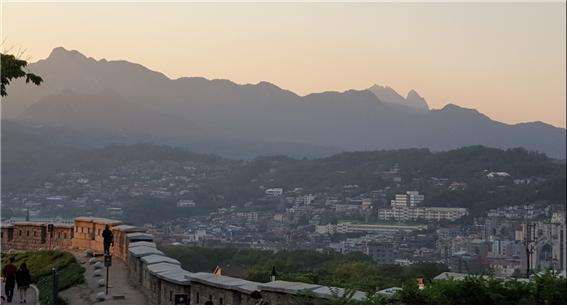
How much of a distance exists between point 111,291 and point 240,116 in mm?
91040

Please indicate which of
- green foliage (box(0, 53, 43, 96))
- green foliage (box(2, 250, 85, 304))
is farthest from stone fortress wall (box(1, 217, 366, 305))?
green foliage (box(0, 53, 43, 96))

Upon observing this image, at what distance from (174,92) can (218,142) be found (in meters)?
19.6

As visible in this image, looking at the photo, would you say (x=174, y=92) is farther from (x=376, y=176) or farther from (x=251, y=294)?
(x=251, y=294)

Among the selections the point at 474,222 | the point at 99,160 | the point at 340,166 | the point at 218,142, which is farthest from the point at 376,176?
the point at 218,142

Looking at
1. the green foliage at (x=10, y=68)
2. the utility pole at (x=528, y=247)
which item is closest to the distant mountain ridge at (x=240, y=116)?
the utility pole at (x=528, y=247)

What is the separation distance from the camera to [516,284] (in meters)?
7.81

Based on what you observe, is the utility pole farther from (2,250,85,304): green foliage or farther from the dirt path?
(2,250,85,304): green foliage

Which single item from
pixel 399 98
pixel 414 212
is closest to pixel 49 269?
pixel 414 212

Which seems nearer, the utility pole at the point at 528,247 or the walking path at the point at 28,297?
the walking path at the point at 28,297

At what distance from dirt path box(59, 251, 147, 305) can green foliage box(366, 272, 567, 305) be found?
5.00 m

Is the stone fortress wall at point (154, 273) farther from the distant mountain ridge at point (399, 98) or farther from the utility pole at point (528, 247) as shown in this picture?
the distant mountain ridge at point (399, 98)

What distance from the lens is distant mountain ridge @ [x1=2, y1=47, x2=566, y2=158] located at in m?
86.6

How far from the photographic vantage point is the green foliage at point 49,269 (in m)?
13.6

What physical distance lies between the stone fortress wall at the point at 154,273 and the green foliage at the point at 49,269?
0.88m
